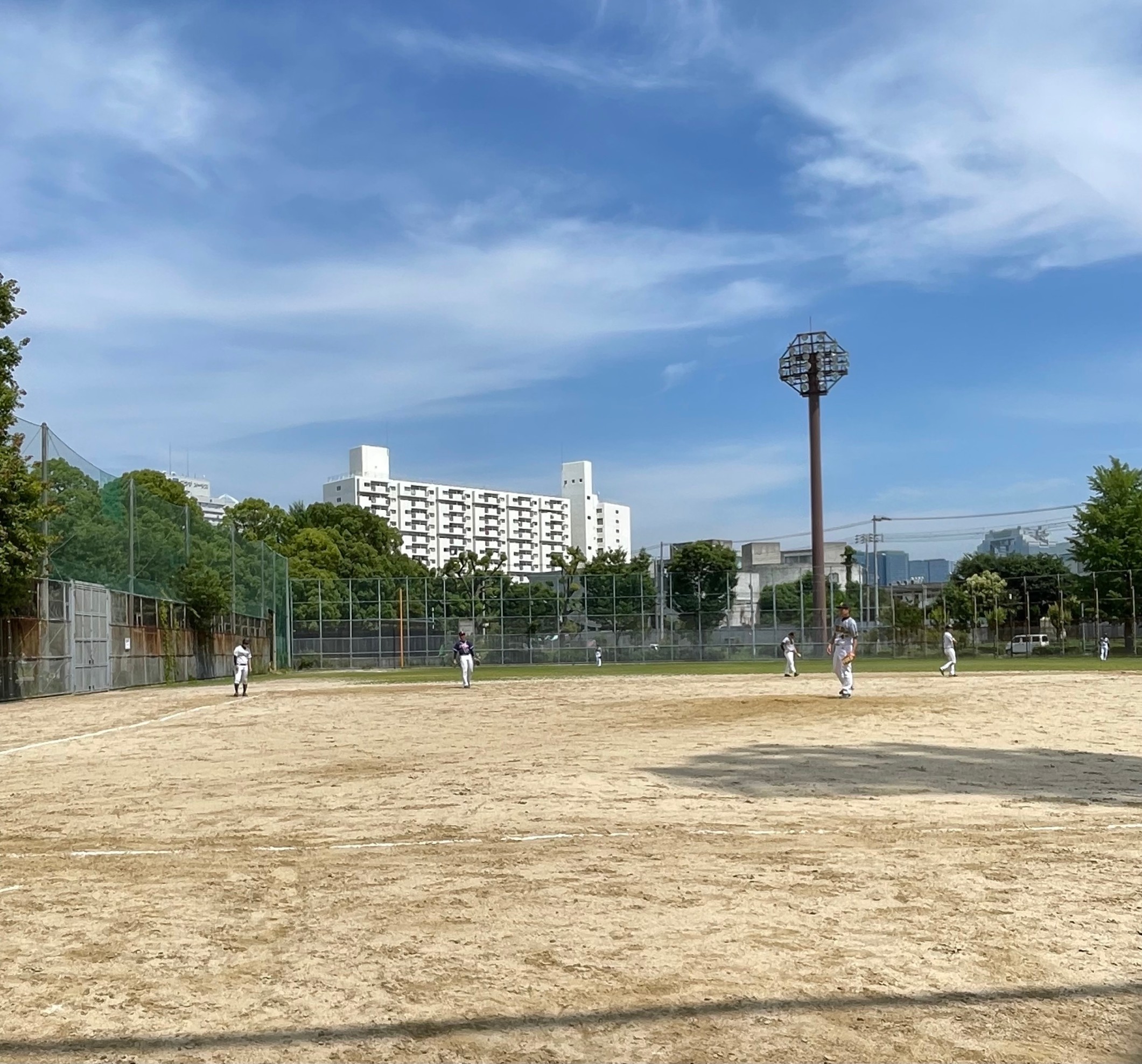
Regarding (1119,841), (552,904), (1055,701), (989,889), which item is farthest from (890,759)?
(1055,701)

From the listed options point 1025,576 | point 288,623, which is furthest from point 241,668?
point 1025,576

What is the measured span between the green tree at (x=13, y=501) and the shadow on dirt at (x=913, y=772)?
22.2m

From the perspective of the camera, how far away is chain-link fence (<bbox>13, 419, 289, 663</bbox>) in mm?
35938

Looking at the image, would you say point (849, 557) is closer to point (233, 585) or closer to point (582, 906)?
point (233, 585)

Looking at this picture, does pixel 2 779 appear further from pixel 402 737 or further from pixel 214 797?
pixel 402 737

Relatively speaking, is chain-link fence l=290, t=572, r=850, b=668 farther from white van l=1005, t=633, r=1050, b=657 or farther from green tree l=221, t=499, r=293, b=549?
green tree l=221, t=499, r=293, b=549

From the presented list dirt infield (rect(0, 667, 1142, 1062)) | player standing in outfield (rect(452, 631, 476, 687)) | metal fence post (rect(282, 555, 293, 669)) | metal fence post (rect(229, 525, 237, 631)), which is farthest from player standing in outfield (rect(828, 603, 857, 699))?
metal fence post (rect(282, 555, 293, 669))

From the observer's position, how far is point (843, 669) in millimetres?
25750

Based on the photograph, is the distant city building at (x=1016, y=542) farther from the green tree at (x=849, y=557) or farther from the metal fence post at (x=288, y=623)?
the metal fence post at (x=288, y=623)

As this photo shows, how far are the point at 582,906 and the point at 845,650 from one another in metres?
20.2

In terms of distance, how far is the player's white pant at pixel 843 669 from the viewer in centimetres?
2548

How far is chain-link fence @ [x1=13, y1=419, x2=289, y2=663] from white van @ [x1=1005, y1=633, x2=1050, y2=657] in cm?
4744

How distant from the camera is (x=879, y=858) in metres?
7.77

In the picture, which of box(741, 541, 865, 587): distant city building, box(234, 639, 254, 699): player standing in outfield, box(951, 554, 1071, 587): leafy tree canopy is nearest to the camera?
box(234, 639, 254, 699): player standing in outfield
